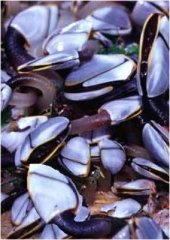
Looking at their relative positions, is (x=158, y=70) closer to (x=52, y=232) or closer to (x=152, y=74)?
(x=152, y=74)

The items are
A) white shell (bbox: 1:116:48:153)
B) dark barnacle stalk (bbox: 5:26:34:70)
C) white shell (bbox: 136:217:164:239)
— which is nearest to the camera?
white shell (bbox: 136:217:164:239)

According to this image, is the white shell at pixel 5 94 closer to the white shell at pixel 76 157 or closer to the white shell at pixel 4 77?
the white shell at pixel 4 77

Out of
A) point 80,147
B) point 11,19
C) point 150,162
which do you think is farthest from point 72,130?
point 11,19

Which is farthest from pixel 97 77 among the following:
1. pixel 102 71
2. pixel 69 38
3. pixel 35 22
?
pixel 35 22

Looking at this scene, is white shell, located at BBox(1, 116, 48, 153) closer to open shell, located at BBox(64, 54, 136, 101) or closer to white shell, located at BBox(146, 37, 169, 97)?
open shell, located at BBox(64, 54, 136, 101)

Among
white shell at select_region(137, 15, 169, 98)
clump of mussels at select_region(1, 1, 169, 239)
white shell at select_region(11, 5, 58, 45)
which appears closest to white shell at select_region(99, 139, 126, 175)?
clump of mussels at select_region(1, 1, 169, 239)

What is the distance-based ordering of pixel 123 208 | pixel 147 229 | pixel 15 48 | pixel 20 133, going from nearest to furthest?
pixel 147 229 < pixel 123 208 < pixel 20 133 < pixel 15 48

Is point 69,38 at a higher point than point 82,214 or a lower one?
higher
